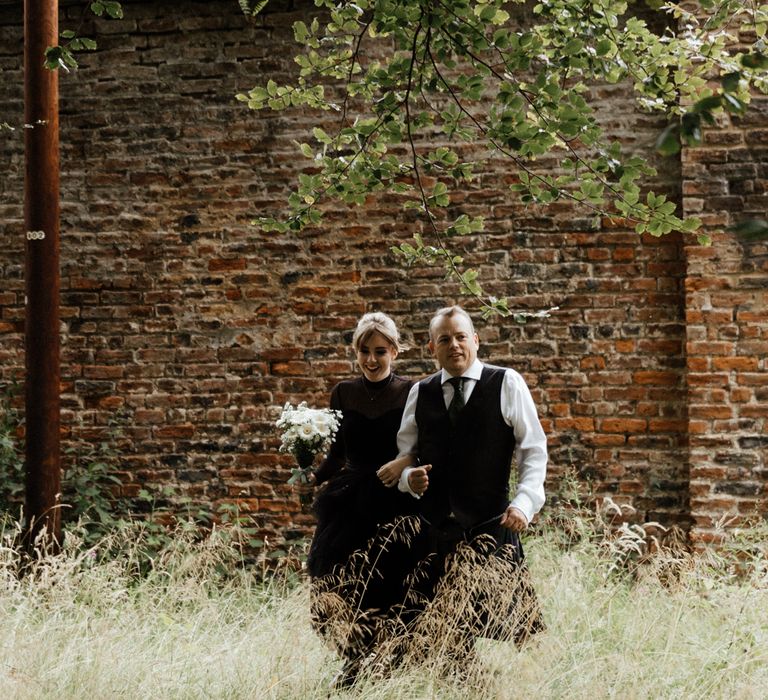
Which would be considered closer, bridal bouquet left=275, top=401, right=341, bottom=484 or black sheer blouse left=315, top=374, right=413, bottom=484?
black sheer blouse left=315, top=374, right=413, bottom=484

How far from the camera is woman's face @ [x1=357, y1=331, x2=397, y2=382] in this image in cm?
346

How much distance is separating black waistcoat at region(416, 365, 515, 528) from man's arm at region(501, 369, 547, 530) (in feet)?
0.12

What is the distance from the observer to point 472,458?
3086 millimetres

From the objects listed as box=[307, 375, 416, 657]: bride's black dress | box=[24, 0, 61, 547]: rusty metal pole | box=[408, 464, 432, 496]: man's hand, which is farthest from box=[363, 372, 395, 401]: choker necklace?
box=[24, 0, 61, 547]: rusty metal pole

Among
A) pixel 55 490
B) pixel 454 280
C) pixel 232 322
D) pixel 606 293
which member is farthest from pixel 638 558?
pixel 55 490

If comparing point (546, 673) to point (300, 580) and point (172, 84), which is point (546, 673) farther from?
point (172, 84)

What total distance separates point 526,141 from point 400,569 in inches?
71.5

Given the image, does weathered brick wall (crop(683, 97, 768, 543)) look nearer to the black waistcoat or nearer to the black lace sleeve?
the black waistcoat

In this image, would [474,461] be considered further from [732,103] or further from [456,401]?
[732,103]

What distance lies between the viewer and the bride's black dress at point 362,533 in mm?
3205

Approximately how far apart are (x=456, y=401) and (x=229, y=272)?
2.54 metres

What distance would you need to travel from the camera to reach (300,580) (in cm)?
488

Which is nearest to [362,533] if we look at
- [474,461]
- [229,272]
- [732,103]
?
[474,461]

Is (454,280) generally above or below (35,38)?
below
